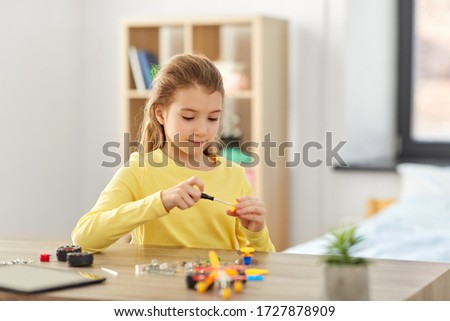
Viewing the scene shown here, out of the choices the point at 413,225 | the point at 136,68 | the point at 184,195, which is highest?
the point at 136,68

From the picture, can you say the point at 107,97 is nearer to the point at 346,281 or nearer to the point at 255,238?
the point at 255,238

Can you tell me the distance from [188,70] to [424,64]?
3157mm

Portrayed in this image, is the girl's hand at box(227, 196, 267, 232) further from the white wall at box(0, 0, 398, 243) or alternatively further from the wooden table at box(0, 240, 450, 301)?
the white wall at box(0, 0, 398, 243)

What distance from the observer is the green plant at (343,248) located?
1.26 metres

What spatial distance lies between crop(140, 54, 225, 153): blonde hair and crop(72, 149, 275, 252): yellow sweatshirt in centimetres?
7

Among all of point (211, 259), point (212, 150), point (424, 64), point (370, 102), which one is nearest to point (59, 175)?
point (370, 102)

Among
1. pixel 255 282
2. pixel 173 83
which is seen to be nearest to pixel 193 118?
pixel 173 83

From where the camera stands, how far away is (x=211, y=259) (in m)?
1.58

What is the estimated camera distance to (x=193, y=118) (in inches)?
81.3

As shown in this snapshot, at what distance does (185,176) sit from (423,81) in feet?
10.5

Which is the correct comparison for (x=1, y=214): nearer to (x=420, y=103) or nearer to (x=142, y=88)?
(x=142, y=88)

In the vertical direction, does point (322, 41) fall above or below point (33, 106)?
above

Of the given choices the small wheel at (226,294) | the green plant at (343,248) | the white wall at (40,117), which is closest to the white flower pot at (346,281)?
the green plant at (343,248)

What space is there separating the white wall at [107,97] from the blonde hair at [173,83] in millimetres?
2552
